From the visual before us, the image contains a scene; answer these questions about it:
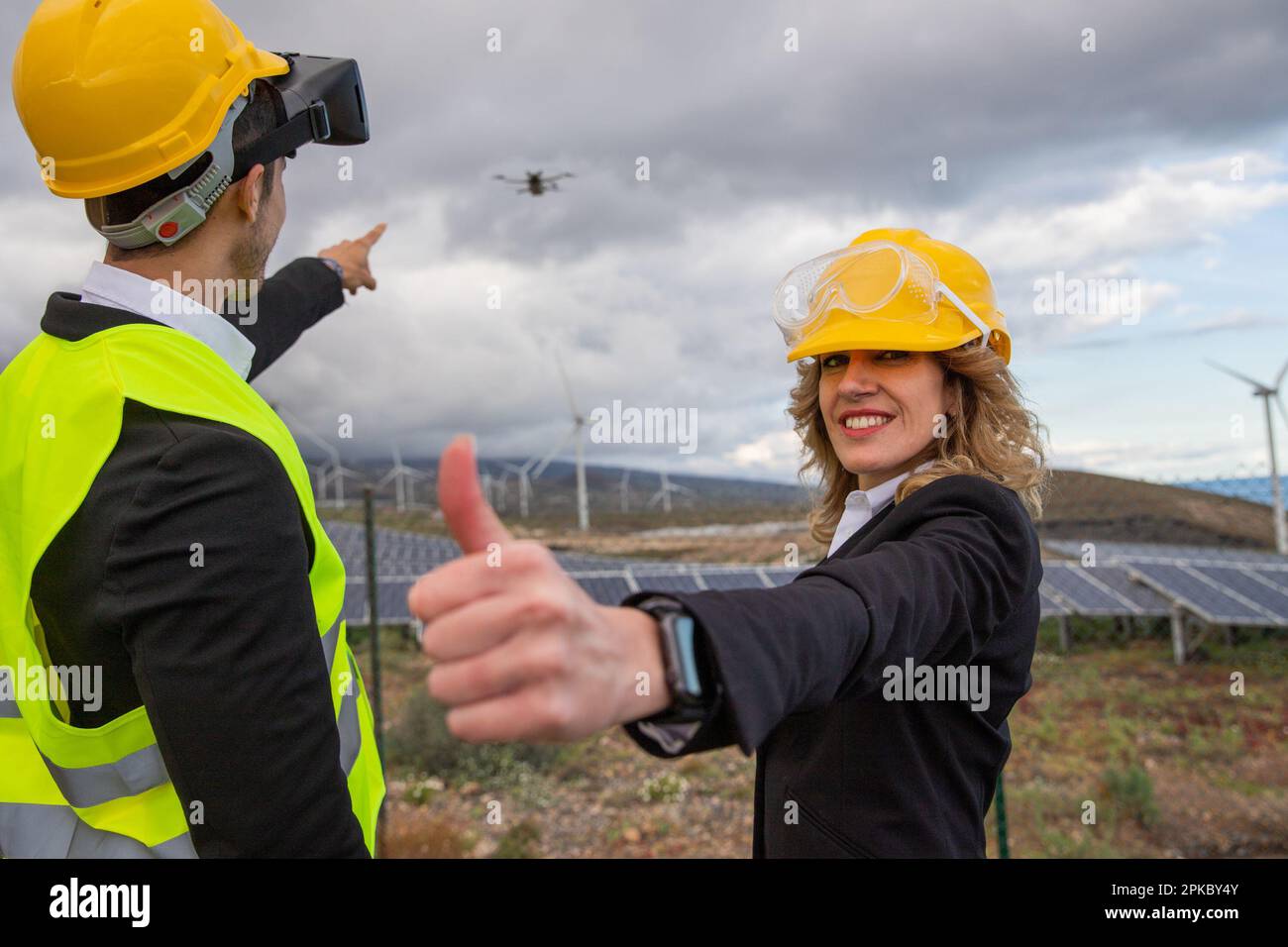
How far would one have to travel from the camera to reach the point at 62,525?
1.93 metres

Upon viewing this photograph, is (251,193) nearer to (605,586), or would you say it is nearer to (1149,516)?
(605,586)

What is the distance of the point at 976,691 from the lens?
2225mm

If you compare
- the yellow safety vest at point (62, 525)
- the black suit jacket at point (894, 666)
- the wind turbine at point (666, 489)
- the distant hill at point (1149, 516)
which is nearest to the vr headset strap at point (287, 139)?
the yellow safety vest at point (62, 525)

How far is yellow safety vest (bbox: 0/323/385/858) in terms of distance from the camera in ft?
6.47

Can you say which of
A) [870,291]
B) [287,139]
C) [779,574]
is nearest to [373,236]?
[287,139]

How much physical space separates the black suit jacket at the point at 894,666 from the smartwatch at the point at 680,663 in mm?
80

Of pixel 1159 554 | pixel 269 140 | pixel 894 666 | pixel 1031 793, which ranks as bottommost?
pixel 1031 793

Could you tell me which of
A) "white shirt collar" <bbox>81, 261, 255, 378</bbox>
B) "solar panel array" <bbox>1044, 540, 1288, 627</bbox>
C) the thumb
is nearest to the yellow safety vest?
"white shirt collar" <bbox>81, 261, 255, 378</bbox>

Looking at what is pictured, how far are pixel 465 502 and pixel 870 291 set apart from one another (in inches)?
77.2

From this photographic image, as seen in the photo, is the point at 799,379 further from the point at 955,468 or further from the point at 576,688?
the point at 576,688

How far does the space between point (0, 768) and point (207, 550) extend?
40.6 inches

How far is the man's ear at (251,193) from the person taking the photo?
Result: 94.7 inches
